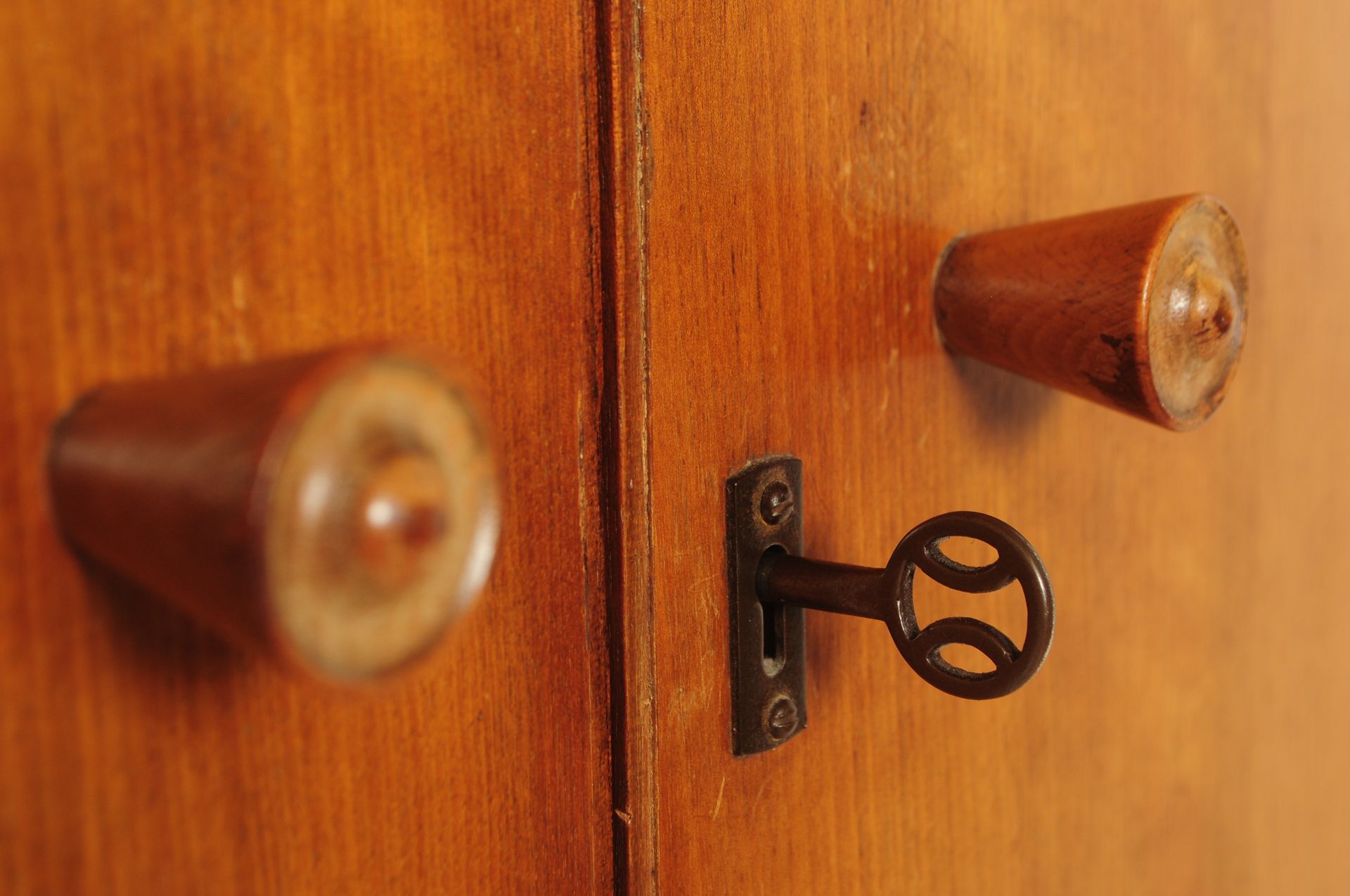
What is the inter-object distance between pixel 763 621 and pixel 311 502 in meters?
0.22

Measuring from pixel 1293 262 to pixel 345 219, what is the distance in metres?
0.64

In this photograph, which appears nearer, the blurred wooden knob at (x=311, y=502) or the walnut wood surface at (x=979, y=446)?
the blurred wooden knob at (x=311, y=502)

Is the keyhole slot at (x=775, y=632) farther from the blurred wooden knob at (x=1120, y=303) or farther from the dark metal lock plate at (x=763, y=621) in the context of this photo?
the blurred wooden knob at (x=1120, y=303)

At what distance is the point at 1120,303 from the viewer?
0.35 metres

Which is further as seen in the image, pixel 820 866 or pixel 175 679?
pixel 820 866

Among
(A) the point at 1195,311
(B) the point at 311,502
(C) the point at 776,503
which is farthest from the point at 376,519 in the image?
(A) the point at 1195,311

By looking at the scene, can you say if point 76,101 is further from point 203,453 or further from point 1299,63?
point 1299,63

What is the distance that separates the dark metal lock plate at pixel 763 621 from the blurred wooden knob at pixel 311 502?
17cm

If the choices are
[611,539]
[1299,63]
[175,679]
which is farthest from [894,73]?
[1299,63]

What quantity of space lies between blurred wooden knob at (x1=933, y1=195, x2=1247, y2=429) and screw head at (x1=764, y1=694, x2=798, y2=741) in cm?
16

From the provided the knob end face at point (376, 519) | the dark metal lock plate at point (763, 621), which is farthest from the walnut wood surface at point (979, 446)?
the knob end face at point (376, 519)

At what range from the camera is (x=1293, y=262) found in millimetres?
658

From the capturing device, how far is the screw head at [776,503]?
1.13 ft

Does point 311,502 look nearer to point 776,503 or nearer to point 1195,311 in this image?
point 776,503
